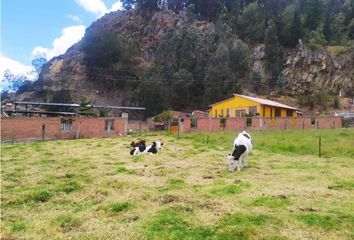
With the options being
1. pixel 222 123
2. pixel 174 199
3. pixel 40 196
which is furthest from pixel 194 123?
pixel 174 199

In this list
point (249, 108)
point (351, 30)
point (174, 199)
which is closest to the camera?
point (174, 199)

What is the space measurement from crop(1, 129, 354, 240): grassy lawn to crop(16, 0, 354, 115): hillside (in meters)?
39.7

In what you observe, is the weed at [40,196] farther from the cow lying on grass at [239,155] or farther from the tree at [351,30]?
the tree at [351,30]

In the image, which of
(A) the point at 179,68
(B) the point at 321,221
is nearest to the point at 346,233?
(B) the point at 321,221

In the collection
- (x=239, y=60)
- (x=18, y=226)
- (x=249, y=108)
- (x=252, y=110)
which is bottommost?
(x=18, y=226)

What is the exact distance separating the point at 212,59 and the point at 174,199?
175 feet

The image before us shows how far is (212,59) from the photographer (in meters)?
59.8

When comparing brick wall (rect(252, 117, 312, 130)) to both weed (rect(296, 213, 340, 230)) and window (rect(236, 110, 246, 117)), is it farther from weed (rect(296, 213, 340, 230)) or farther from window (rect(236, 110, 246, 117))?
weed (rect(296, 213, 340, 230))

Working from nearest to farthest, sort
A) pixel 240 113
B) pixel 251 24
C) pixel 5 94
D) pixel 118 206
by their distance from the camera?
pixel 118 206 < pixel 240 113 < pixel 5 94 < pixel 251 24

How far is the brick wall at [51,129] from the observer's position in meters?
27.2

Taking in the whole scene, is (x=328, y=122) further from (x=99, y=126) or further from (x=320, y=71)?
(x=320, y=71)

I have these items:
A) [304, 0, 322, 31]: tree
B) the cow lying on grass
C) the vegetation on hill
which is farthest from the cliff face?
the cow lying on grass

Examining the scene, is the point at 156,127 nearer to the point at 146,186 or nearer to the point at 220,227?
the point at 146,186

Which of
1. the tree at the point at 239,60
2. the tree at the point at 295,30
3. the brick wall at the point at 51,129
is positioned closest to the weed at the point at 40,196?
the brick wall at the point at 51,129
